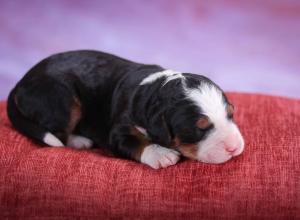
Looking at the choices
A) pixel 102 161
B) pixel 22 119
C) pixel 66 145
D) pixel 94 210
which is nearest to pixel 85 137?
pixel 66 145

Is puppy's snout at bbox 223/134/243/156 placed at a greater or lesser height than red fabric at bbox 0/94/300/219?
greater

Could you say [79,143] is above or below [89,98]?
below

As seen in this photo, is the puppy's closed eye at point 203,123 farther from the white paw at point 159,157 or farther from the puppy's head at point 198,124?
the white paw at point 159,157

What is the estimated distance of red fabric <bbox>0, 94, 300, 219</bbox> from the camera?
3.12m

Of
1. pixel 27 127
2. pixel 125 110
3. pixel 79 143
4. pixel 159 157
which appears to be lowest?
pixel 79 143

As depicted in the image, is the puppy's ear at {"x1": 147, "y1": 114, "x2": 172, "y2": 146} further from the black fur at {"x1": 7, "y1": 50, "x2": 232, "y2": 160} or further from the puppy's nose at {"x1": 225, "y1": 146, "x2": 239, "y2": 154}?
the puppy's nose at {"x1": 225, "y1": 146, "x2": 239, "y2": 154}

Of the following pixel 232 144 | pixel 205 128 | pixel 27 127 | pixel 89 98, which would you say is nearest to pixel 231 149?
pixel 232 144

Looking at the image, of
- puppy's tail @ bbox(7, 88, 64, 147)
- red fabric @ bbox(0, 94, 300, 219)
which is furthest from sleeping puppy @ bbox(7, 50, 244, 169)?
red fabric @ bbox(0, 94, 300, 219)

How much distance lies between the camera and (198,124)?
128 inches

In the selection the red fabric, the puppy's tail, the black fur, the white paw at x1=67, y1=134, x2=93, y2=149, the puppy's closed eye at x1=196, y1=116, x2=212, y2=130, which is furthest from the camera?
the white paw at x1=67, y1=134, x2=93, y2=149

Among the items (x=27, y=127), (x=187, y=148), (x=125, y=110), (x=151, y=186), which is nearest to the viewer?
(x=151, y=186)

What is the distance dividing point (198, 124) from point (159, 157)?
0.32 metres

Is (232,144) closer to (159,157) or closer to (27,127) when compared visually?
(159,157)

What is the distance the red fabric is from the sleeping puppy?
124mm
